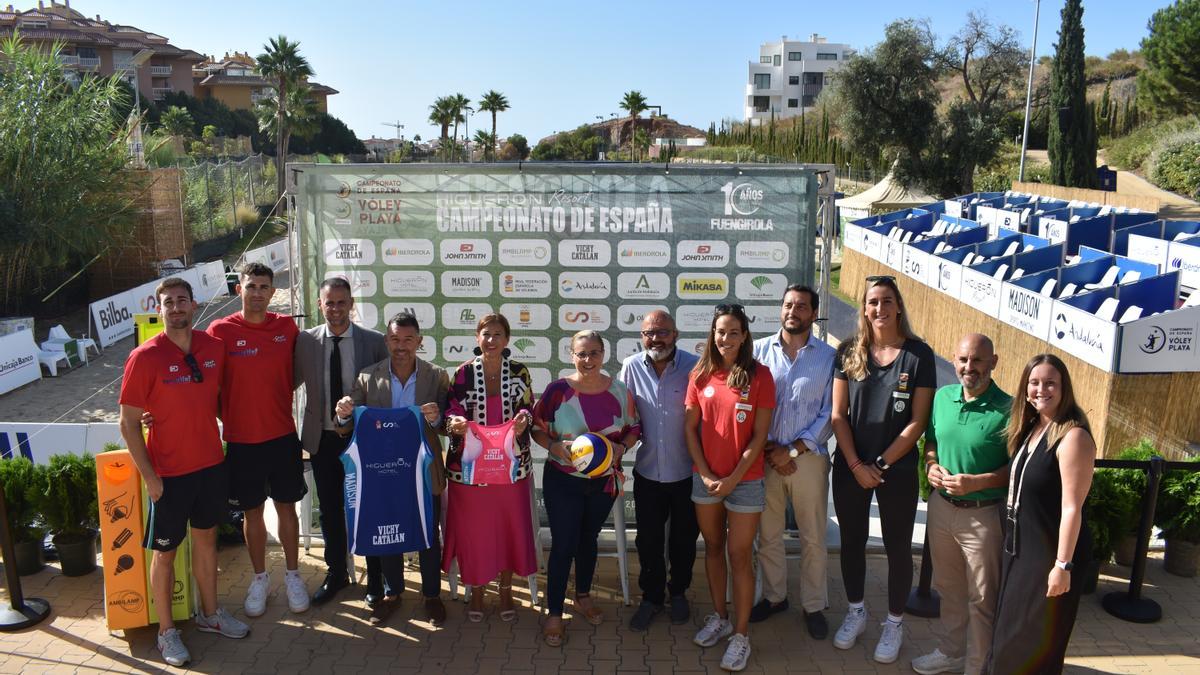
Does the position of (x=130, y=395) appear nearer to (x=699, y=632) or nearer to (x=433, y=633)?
(x=433, y=633)

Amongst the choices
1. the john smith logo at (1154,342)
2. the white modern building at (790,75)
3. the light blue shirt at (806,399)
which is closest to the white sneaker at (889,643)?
the light blue shirt at (806,399)

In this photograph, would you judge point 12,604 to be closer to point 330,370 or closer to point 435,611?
point 330,370

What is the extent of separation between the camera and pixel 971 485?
395 centimetres

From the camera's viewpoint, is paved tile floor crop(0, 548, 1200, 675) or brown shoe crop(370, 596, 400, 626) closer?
paved tile floor crop(0, 548, 1200, 675)

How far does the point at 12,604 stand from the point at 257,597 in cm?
140

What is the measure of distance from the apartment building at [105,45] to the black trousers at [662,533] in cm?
6994

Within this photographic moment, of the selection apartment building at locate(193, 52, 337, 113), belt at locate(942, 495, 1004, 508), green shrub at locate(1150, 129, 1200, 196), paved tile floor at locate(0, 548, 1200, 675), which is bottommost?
paved tile floor at locate(0, 548, 1200, 675)

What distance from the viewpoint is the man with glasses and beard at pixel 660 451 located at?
4.55 metres

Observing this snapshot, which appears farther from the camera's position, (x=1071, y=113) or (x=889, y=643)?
(x=1071, y=113)

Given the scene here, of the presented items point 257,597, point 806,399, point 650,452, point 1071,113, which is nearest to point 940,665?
point 806,399

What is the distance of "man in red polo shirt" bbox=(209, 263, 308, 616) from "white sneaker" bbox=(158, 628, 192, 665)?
1.63 feet

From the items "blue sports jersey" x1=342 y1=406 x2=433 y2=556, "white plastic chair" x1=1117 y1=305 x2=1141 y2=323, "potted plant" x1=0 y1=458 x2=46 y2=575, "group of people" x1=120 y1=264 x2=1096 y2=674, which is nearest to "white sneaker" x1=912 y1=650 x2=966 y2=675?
"group of people" x1=120 y1=264 x2=1096 y2=674

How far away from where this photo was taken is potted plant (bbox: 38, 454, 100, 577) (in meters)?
5.41

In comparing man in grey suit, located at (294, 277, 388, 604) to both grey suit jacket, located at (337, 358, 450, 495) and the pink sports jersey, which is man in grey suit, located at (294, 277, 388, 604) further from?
the pink sports jersey
